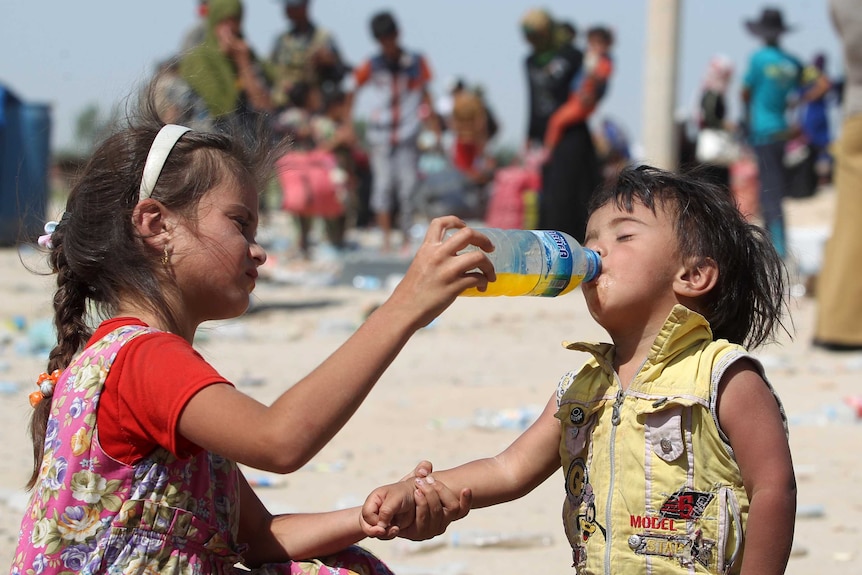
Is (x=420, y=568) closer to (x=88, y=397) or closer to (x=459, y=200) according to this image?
(x=88, y=397)

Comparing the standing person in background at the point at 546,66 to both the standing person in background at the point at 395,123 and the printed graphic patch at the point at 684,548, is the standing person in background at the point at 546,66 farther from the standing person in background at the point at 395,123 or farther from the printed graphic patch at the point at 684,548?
the printed graphic patch at the point at 684,548

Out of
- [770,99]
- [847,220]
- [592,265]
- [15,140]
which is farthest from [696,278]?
[15,140]

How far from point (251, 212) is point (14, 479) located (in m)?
2.87

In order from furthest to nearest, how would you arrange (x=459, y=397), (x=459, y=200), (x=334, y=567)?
(x=459, y=200), (x=459, y=397), (x=334, y=567)

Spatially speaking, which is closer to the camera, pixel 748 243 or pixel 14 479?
pixel 748 243

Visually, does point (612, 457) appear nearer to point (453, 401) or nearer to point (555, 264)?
point (555, 264)

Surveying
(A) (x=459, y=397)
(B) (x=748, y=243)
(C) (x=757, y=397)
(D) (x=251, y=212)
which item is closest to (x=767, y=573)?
(C) (x=757, y=397)

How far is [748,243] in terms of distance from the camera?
2.62 m

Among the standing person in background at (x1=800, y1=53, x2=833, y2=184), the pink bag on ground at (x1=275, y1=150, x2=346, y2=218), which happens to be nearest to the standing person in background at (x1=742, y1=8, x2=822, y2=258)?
the pink bag on ground at (x1=275, y1=150, x2=346, y2=218)

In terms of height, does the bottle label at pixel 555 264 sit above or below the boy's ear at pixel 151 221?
below

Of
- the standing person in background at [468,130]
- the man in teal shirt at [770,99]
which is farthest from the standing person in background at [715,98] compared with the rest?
the standing person in background at [468,130]

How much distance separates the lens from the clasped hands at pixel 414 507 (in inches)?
98.0

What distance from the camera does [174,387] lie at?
221 cm

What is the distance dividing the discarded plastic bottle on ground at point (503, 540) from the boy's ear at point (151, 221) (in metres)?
2.04
